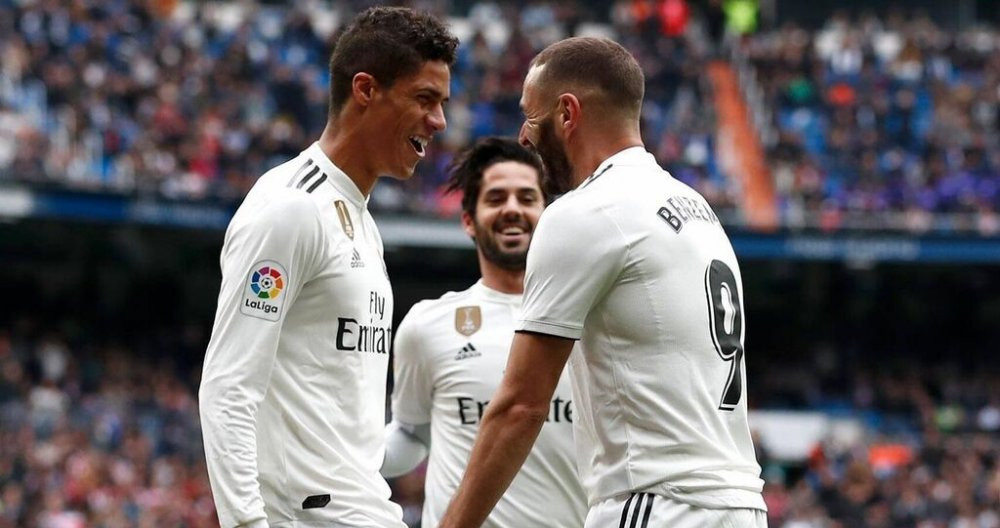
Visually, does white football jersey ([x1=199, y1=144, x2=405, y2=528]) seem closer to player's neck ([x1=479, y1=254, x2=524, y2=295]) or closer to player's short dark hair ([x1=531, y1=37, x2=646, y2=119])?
player's short dark hair ([x1=531, y1=37, x2=646, y2=119])

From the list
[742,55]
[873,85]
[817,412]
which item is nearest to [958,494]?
[817,412]

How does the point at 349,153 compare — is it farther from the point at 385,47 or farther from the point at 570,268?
the point at 570,268

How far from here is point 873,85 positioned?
26.8 m

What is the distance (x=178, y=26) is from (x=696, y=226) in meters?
19.7

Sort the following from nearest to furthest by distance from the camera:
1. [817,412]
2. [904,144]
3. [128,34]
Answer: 1. [128,34]
2. [817,412]
3. [904,144]

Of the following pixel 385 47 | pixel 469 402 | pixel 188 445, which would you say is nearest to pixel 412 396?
pixel 469 402

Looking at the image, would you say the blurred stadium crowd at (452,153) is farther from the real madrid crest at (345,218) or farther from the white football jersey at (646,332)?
the white football jersey at (646,332)

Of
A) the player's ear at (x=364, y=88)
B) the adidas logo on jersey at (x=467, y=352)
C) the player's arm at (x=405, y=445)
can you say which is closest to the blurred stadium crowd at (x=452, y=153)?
the player's arm at (x=405, y=445)

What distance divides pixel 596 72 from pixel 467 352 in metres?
1.90

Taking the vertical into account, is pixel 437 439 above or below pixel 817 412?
above

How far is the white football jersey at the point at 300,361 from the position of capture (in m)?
3.93

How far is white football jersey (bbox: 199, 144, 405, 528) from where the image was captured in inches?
155

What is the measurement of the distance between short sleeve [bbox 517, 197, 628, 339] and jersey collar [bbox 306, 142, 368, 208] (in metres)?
0.76

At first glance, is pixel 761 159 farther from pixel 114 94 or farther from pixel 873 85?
pixel 114 94
